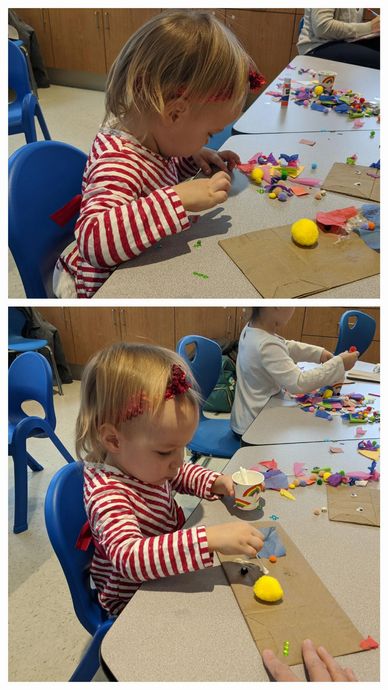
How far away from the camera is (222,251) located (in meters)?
1.19

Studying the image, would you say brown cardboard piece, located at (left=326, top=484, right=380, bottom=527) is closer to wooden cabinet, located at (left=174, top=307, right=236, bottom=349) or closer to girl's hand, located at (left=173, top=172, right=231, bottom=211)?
girl's hand, located at (left=173, top=172, right=231, bottom=211)

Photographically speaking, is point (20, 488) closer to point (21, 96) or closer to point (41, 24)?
point (21, 96)

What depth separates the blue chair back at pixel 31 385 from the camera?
2307 mm

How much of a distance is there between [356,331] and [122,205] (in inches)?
62.8

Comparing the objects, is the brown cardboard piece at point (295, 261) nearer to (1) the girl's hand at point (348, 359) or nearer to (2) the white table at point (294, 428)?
(2) the white table at point (294, 428)

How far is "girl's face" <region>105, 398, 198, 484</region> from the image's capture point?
104cm

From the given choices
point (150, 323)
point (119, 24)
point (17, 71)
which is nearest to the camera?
point (17, 71)

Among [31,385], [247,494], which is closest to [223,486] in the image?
[247,494]

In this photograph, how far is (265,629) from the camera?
0.84 m

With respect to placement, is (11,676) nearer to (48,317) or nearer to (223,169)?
(223,169)

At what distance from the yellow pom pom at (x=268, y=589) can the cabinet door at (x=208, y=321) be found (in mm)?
3043

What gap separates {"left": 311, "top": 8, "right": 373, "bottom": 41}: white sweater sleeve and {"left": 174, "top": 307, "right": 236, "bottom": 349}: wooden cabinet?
5.87ft
